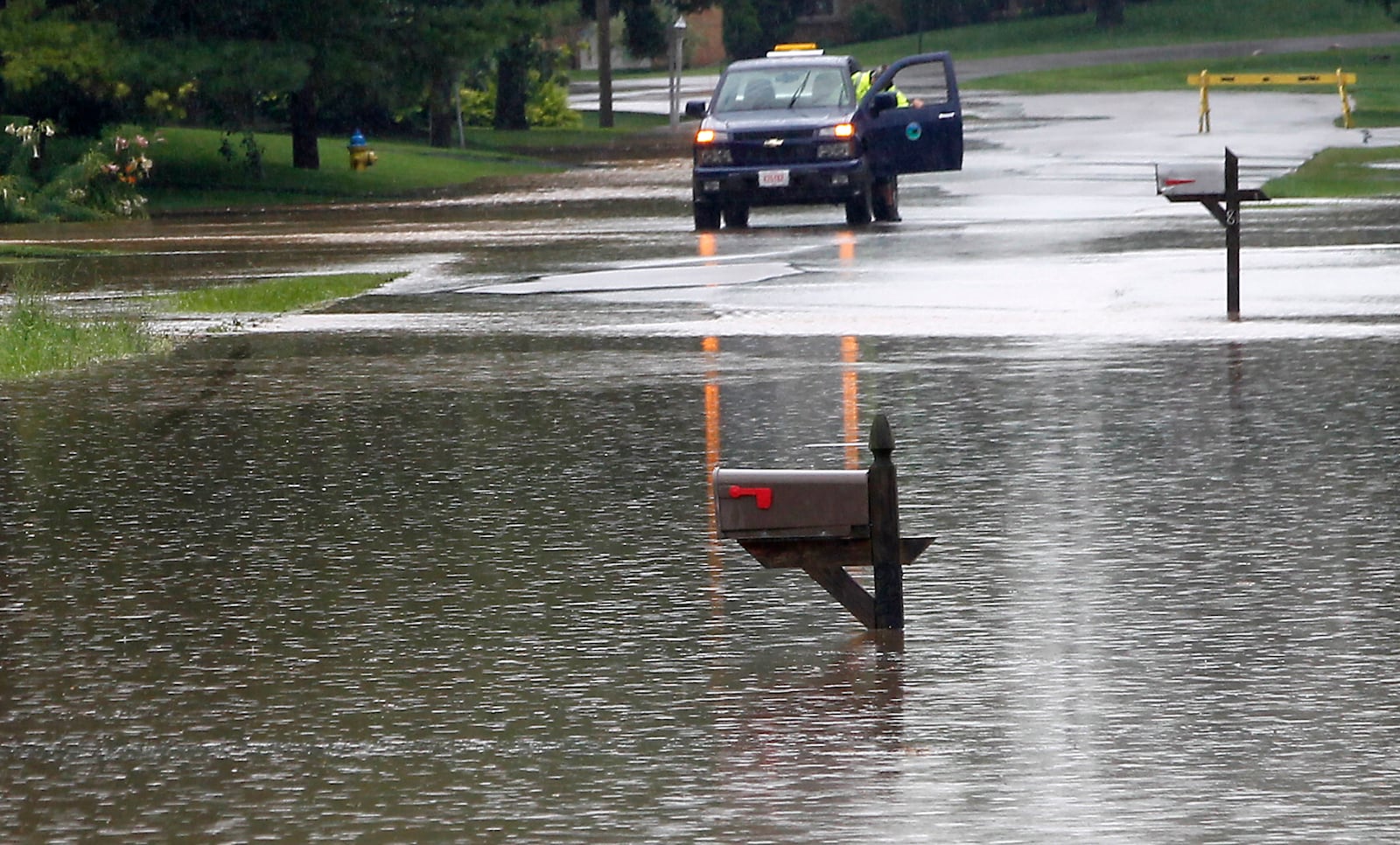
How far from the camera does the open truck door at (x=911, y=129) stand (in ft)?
93.0

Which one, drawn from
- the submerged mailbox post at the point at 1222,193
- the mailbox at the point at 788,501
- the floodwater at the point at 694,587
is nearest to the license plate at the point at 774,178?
the floodwater at the point at 694,587

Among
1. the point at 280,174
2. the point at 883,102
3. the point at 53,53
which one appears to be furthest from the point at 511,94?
the point at 883,102

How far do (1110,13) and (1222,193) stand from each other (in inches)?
3028

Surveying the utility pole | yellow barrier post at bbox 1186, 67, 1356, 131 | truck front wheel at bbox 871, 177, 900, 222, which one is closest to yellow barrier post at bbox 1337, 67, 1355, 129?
yellow barrier post at bbox 1186, 67, 1356, 131

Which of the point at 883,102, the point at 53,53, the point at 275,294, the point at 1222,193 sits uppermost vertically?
the point at 53,53

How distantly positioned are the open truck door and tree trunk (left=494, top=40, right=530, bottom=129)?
32515 millimetres

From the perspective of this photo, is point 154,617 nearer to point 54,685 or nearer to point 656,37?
point 54,685

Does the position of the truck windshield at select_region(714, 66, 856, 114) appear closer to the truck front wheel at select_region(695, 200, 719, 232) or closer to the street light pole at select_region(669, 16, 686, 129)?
the truck front wheel at select_region(695, 200, 719, 232)

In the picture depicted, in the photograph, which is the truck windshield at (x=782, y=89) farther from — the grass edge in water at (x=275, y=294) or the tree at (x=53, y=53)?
the tree at (x=53, y=53)

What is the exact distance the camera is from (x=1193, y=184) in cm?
1628

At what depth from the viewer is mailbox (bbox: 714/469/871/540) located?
7312 millimetres

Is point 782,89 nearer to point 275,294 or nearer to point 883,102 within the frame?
point 883,102

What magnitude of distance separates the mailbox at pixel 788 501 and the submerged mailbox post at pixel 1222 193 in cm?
877

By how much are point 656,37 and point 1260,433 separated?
184ft
